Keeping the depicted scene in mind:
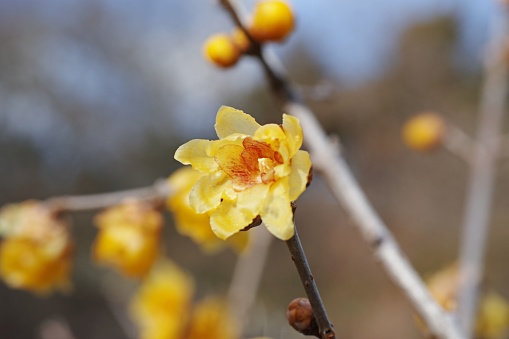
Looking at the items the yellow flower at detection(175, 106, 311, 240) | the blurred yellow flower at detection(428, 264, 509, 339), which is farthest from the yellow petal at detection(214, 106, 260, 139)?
the blurred yellow flower at detection(428, 264, 509, 339)

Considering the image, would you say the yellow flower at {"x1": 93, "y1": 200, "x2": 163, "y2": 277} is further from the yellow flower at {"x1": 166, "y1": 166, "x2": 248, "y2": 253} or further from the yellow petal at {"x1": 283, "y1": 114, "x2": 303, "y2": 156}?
the yellow petal at {"x1": 283, "y1": 114, "x2": 303, "y2": 156}

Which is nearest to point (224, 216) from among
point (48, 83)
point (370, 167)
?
point (48, 83)

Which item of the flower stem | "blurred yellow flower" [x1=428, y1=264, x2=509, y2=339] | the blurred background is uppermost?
the blurred background

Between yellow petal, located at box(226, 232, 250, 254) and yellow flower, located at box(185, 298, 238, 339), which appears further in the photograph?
yellow flower, located at box(185, 298, 238, 339)

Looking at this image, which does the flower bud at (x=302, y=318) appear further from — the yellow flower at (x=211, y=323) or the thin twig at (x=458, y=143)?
the thin twig at (x=458, y=143)

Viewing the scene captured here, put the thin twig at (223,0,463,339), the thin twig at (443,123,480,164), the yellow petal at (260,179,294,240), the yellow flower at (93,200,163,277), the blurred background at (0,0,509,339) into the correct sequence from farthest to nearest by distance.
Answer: the blurred background at (0,0,509,339)
the thin twig at (443,123,480,164)
the yellow flower at (93,200,163,277)
the thin twig at (223,0,463,339)
the yellow petal at (260,179,294,240)

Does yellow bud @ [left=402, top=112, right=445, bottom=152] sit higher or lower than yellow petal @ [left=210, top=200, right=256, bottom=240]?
higher
